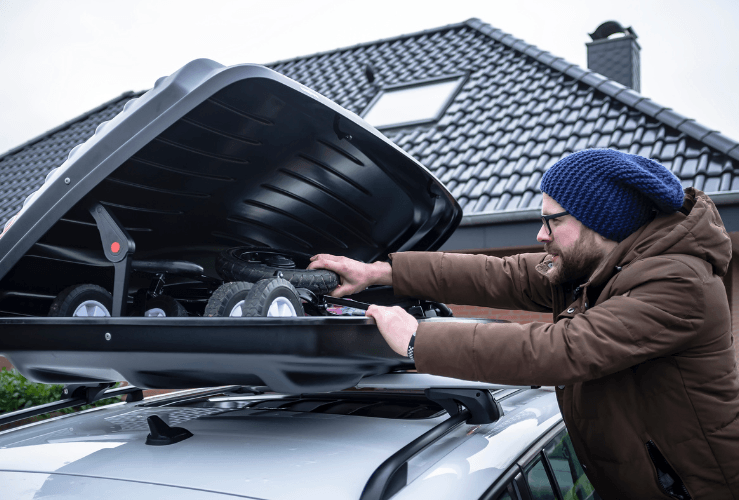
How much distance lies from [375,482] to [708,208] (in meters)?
1.10

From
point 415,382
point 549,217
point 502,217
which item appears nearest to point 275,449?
point 415,382

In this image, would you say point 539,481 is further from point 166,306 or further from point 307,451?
point 166,306

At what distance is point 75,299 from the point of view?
5.78 ft

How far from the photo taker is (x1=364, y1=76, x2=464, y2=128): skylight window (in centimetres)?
816

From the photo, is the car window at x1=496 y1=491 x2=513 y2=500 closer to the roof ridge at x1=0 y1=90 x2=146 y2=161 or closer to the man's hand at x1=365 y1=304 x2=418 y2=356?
the man's hand at x1=365 y1=304 x2=418 y2=356

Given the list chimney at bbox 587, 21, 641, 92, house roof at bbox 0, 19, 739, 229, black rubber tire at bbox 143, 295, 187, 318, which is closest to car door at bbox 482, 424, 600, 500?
black rubber tire at bbox 143, 295, 187, 318

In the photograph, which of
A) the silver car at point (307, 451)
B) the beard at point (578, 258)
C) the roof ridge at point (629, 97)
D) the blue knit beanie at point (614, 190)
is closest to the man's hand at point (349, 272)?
the silver car at point (307, 451)

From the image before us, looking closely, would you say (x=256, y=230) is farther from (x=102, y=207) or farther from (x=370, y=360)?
(x=370, y=360)

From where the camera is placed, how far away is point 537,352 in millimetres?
1510

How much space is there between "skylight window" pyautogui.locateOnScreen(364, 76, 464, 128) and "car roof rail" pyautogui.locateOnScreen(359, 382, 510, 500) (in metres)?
6.54

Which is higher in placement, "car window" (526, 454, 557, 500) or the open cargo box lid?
the open cargo box lid

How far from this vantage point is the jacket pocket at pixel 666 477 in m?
1.61

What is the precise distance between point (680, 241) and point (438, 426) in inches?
29.0

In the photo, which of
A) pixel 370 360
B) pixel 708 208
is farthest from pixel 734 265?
pixel 370 360
